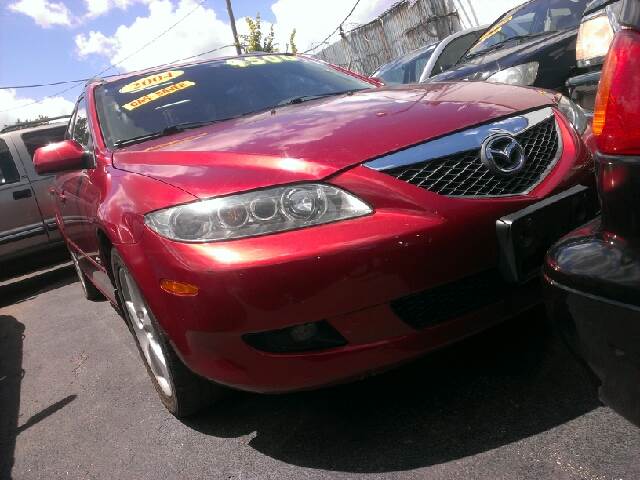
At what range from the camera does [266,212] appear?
1972 mm

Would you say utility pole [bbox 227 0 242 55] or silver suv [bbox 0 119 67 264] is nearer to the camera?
silver suv [bbox 0 119 67 264]

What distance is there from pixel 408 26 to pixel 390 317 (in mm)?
15610

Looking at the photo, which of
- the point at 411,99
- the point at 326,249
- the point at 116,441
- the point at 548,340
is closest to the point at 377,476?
the point at 326,249

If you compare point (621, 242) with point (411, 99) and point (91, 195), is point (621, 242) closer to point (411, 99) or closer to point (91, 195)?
point (411, 99)

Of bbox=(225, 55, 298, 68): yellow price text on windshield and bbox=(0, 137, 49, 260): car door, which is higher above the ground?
bbox=(225, 55, 298, 68): yellow price text on windshield

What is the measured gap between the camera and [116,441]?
8.57 ft

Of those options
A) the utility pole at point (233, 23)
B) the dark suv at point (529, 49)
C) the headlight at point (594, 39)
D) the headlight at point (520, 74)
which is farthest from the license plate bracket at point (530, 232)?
the utility pole at point (233, 23)

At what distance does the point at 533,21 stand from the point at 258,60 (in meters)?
3.52

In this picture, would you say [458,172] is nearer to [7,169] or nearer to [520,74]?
[520,74]

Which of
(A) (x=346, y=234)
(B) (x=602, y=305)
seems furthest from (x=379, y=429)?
(B) (x=602, y=305)

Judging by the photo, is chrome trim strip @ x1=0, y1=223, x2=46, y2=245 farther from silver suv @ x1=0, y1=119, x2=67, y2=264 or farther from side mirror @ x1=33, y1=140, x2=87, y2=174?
side mirror @ x1=33, y1=140, x2=87, y2=174

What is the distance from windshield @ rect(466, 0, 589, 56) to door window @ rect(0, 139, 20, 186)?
16.5ft

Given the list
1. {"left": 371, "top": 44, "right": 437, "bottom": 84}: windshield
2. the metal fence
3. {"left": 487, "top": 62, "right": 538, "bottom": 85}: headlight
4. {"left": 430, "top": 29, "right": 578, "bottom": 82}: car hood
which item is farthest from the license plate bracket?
the metal fence

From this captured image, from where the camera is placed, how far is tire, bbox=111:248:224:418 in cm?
236
